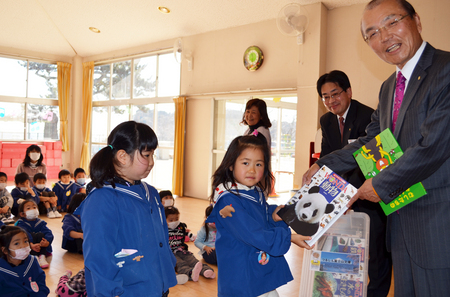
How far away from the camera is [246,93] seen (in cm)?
639

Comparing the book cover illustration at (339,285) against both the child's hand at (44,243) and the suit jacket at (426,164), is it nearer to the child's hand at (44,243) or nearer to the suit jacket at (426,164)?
the suit jacket at (426,164)

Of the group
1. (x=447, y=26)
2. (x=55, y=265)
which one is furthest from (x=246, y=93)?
(x=55, y=265)

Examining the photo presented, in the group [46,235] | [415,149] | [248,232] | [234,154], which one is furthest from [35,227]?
[415,149]

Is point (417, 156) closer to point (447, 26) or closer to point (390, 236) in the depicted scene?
point (390, 236)

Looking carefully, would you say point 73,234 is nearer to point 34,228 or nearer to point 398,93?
point 34,228

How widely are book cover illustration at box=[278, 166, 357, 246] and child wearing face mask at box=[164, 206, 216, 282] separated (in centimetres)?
176

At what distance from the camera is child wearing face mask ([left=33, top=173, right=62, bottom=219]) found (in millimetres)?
5289

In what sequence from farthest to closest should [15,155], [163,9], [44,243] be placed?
[15,155], [163,9], [44,243]

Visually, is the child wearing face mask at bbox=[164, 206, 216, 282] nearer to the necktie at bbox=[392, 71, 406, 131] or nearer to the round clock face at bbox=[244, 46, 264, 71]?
the necktie at bbox=[392, 71, 406, 131]

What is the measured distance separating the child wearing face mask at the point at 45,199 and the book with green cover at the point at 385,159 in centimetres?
507

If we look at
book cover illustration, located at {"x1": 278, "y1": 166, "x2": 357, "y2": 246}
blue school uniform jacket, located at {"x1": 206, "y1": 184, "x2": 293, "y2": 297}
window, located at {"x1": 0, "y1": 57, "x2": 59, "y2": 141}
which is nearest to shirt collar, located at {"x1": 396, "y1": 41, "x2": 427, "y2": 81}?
book cover illustration, located at {"x1": 278, "y1": 166, "x2": 357, "y2": 246}

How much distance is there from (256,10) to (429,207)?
531 cm

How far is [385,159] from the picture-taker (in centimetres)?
135

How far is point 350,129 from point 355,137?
0.07 meters
